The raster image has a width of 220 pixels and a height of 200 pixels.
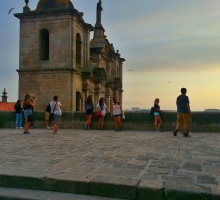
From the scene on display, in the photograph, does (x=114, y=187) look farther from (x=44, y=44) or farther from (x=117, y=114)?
(x=44, y=44)

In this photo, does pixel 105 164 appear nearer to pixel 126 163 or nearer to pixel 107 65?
pixel 126 163

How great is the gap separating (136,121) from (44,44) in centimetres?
1201

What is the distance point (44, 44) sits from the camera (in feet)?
73.2

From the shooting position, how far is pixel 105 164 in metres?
4.77

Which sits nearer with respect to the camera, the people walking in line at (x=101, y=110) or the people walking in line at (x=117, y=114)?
the people walking in line at (x=117, y=114)

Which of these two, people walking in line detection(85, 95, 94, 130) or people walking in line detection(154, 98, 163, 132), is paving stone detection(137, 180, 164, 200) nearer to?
people walking in line detection(154, 98, 163, 132)

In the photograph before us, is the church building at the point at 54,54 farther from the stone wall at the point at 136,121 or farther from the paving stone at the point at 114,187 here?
the paving stone at the point at 114,187

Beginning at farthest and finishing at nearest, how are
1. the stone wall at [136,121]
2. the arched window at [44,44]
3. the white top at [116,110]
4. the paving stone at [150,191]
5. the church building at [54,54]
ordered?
the arched window at [44,44], the church building at [54,54], the stone wall at [136,121], the white top at [116,110], the paving stone at [150,191]

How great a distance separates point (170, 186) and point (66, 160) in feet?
7.32

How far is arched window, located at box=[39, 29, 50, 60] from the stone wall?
8023mm

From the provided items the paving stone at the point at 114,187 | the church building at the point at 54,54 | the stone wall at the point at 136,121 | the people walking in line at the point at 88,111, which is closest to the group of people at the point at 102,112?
the people walking in line at the point at 88,111

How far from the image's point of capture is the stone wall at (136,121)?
12.9m

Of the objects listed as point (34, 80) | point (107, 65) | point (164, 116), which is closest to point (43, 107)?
point (34, 80)

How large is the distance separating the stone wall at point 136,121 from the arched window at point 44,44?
802 cm
